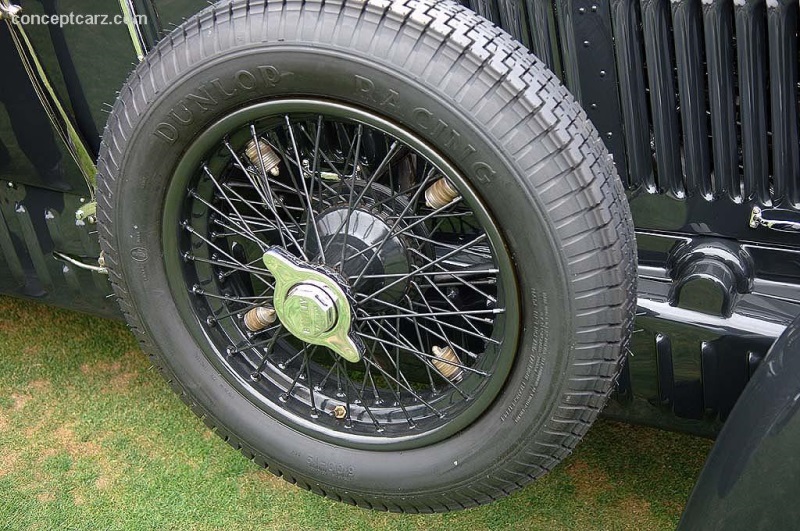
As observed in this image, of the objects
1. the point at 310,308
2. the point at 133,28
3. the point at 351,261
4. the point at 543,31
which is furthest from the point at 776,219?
the point at 133,28

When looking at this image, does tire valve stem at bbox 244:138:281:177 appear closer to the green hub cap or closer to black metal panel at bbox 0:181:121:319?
the green hub cap

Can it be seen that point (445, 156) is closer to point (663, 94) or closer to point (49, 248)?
point (663, 94)

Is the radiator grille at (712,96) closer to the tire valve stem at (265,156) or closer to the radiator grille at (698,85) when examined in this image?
the radiator grille at (698,85)

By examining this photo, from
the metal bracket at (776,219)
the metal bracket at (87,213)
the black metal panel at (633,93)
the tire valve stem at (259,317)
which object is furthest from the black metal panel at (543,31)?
the metal bracket at (87,213)

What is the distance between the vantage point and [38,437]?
2.67m

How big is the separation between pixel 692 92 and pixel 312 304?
36.5 inches

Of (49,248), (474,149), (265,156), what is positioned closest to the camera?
(474,149)

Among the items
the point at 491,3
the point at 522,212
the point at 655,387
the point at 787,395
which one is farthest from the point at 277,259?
the point at 787,395

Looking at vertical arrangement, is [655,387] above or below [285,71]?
below

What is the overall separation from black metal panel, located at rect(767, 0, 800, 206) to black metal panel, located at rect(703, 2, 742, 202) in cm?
8

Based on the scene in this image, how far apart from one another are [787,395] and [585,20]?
87cm

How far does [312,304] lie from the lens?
76.7 inches

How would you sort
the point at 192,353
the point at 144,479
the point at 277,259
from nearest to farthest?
the point at 277,259
the point at 192,353
the point at 144,479

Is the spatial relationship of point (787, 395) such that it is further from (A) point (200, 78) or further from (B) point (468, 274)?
(A) point (200, 78)
